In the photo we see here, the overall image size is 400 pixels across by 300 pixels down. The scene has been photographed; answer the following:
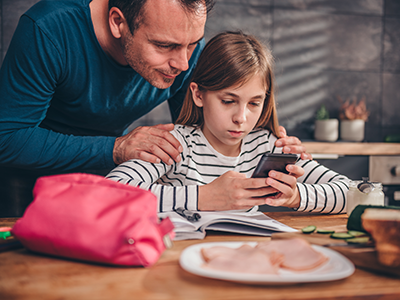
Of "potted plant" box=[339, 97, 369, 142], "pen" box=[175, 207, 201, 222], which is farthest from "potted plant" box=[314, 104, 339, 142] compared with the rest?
"pen" box=[175, 207, 201, 222]

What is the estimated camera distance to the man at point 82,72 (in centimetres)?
119

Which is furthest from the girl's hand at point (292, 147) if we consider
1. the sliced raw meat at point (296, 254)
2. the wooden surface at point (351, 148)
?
the wooden surface at point (351, 148)

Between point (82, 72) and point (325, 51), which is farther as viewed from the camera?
point (325, 51)

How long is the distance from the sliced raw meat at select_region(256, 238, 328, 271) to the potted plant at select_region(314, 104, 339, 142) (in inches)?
97.9

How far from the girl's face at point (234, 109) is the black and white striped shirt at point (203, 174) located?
0.34 ft

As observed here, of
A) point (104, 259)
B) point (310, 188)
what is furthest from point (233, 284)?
point (310, 188)

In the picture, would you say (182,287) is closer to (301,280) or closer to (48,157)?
(301,280)

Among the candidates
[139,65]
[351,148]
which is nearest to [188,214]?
[139,65]

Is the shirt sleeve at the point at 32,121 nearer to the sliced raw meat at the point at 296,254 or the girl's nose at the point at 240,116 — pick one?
the girl's nose at the point at 240,116

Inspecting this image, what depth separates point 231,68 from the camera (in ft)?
3.92

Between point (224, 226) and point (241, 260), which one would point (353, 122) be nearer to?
point (224, 226)

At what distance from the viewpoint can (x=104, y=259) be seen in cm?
53

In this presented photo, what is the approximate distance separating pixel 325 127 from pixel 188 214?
2.31m

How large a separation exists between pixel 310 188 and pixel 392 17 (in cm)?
295
